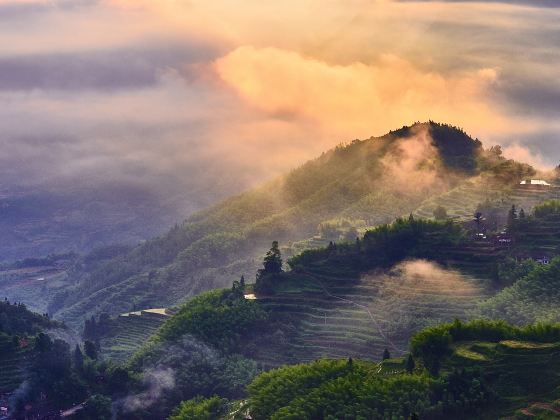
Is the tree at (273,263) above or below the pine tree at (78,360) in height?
above

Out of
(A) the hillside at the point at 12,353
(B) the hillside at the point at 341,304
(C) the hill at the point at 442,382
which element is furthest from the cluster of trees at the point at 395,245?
(A) the hillside at the point at 12,353

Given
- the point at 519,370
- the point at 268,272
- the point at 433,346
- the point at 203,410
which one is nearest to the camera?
the point at 519,370

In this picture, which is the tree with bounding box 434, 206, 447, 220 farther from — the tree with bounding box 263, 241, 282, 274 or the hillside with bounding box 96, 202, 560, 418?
the tree with bounding box 263, 241, 282, 274

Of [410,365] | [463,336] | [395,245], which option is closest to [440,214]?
[395,245]

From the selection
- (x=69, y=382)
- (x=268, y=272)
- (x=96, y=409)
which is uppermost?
(x=268, y=272)

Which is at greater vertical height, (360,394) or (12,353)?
(12,353)

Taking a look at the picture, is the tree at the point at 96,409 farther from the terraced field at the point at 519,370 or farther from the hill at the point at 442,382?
the terraced field at the point at 519,370

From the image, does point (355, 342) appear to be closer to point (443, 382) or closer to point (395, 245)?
point (395, 245)
